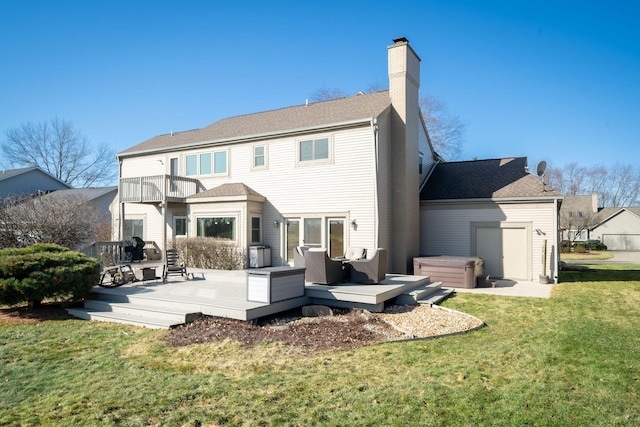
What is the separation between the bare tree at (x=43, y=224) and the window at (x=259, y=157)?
6.53 meters

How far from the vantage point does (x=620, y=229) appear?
146 ft

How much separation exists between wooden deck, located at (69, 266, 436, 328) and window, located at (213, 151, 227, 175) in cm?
659

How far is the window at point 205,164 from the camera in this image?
1647 centimetres

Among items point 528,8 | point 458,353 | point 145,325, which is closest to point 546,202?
point 528,8

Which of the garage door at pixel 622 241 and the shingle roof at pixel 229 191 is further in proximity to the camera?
the garage door at pixel 622 241

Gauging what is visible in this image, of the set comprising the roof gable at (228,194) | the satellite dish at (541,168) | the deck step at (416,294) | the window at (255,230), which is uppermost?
the satellite dish at (541,168)

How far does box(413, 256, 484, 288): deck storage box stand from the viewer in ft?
39.5

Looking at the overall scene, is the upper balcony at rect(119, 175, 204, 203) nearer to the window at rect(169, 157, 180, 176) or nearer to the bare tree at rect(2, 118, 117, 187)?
the window at rect(169, 157, 180, 176)

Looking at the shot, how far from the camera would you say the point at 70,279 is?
8773 mm

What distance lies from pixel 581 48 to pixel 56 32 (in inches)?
836

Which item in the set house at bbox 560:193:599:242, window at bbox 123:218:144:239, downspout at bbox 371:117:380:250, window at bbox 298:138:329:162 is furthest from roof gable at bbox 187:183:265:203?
house at bbox 560:193:599:242

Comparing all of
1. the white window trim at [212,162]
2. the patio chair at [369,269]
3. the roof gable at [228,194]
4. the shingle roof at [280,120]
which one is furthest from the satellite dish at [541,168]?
the white window trim at [212,162]

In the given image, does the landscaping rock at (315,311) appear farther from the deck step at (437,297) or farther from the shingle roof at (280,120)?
the shingle roof at (280,120)

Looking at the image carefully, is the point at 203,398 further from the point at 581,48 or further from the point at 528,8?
the point at 581,48
